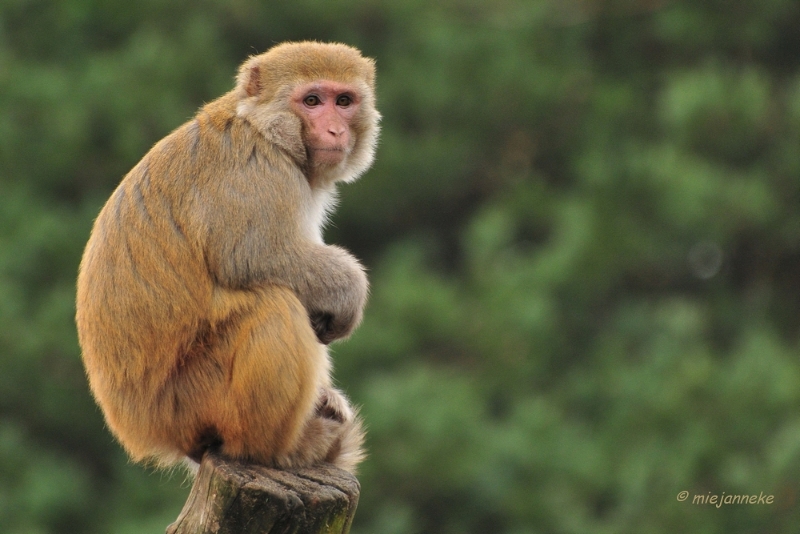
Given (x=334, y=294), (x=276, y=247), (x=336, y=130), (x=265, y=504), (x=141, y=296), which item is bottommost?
(x=265, y=504)

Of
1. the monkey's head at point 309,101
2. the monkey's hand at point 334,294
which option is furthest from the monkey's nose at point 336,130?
the monkey's hand at point 334,294

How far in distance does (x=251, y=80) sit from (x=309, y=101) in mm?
275

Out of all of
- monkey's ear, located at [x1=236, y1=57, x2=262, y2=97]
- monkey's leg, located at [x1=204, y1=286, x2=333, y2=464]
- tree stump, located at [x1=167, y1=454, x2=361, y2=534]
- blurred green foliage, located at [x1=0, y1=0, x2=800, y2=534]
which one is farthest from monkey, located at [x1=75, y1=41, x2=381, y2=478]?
blurred green foliage, located at [x1=0, y1=0, x2=800, y2=534]

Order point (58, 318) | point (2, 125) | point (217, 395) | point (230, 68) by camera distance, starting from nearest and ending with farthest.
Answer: point (217, 395)
point (58, 318)
point (2, 125)
point (230, 68)

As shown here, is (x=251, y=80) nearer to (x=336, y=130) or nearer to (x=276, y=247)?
(x=336, y=130)

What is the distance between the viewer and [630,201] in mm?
13430

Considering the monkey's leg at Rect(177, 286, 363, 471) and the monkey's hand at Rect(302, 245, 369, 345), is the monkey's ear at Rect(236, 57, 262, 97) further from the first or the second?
the monkey's leg at Rect(177, 286, 363, 471)

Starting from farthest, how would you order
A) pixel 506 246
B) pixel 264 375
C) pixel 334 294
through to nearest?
pixel 506 246 < pixel 334 294 < pixel 264 375

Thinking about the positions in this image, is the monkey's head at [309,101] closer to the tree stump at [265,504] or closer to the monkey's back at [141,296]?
the monkey's back at [141,296]

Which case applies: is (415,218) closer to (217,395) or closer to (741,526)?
(741,526)

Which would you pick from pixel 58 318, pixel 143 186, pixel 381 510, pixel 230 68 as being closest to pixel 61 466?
pixel 58 318

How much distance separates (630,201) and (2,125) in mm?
7202

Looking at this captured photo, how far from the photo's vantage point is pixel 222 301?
4590 millimetres

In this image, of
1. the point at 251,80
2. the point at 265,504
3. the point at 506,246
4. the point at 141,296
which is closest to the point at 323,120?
the point at 251,80
